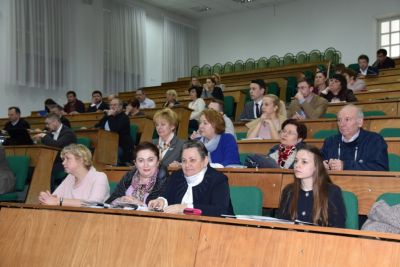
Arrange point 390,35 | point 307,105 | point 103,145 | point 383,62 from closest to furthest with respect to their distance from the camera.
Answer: point 307,105, point 103,145, point 383,62, point 390,35

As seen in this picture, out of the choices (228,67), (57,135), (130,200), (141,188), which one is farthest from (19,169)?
(228,67)

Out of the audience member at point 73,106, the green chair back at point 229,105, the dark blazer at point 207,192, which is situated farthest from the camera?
the audience member at point 73,106

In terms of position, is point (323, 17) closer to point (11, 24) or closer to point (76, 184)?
point (11, 24)

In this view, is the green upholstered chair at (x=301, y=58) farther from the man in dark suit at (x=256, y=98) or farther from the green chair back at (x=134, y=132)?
the man in dark suit at (x=256, y=98)

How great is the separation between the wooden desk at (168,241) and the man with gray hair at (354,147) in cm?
156

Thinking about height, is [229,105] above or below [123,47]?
below

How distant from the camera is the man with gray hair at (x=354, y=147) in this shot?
3.27 metres

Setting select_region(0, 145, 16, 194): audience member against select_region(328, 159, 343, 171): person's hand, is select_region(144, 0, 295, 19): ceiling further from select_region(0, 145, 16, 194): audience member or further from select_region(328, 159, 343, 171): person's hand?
select_region(328, 159, 343, 171): person's hand

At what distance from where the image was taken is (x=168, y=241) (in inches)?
75.8

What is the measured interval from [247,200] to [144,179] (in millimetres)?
638

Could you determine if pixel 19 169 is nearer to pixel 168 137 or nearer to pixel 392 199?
pixel 168 137

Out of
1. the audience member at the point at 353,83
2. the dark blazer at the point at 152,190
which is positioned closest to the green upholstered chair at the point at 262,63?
the audience member at the point at 353,83

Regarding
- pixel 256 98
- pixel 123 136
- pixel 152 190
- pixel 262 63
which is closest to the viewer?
pixel 152 190

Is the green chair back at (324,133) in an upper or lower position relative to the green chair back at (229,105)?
lower
